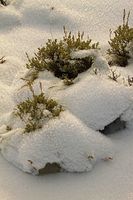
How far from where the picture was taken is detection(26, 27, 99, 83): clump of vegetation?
13.0ft

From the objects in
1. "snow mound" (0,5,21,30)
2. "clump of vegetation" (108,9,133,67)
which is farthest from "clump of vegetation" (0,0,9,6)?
"clump of vegetation" (108,9,133,67)

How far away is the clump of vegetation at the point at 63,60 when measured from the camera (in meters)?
3.97

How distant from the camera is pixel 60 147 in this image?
3352mm

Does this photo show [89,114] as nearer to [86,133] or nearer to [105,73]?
[86,133]

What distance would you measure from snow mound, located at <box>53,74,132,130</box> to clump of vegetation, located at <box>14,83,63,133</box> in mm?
144

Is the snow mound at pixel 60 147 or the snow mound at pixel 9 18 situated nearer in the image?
the snow mound at pixel 60 147

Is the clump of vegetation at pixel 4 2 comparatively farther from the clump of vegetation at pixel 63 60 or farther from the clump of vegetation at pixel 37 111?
the clump of vegetation at pixel 37 111

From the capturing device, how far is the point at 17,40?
4945 millimetres

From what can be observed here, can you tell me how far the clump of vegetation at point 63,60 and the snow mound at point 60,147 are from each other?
0.64m

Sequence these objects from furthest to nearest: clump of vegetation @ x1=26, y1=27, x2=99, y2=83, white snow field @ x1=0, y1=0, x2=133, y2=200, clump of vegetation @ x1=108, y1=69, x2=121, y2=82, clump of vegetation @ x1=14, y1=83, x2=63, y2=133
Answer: clump of vegetation @ x1=26, y1=27, x2=99, y2=83
clump of vegetation @ x1=108, y1=69, x2=121, y2=82
clump of vegetation @ x1=14, y1=83, x2=63, y2=133
white snow field @ x1=0, y1=0, x2=133, y2=200

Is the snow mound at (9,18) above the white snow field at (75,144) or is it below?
above

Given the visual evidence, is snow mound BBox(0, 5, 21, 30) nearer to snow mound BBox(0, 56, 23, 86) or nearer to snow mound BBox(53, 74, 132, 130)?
snow mound BBox(0, 56, 23, 86)

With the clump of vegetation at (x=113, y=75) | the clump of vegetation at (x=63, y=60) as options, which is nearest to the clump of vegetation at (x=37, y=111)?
the clump of vegetation at (x=63, y=60)

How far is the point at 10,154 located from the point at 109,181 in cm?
84
